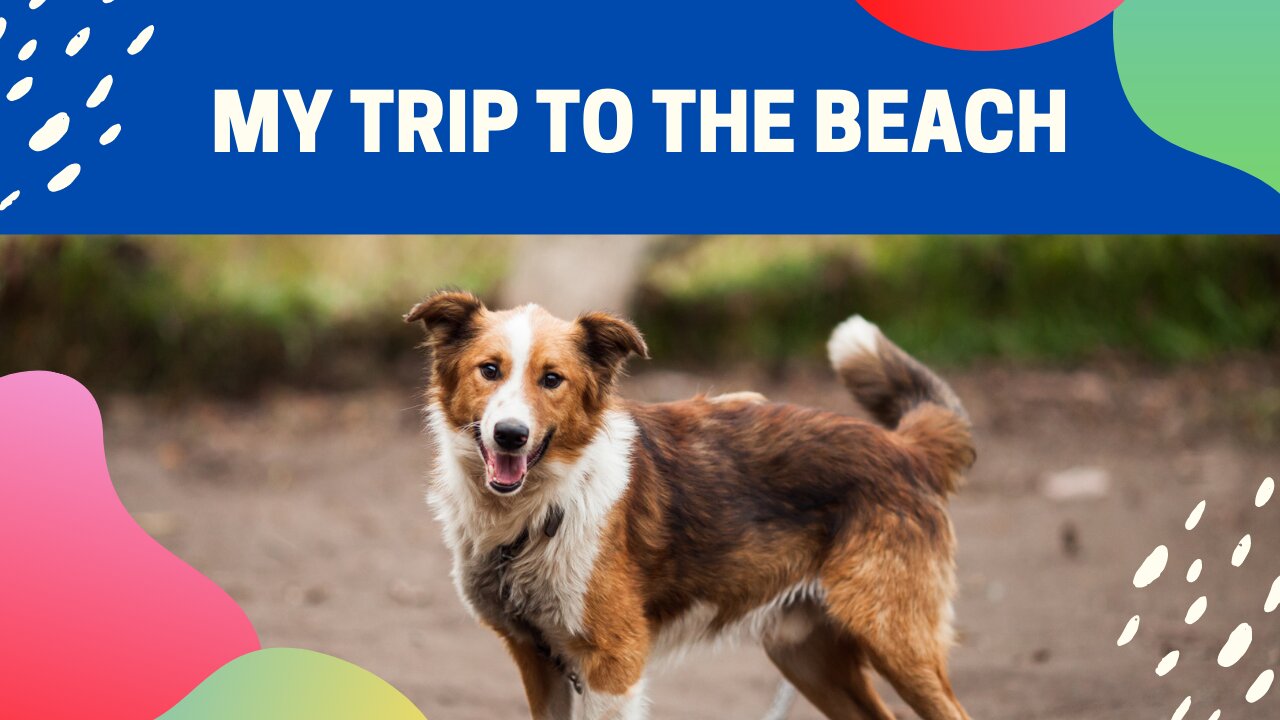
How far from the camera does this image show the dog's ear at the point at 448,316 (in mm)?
4645

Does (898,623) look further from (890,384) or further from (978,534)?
(978,534)

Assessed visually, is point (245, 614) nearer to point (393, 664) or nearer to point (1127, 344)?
point (393, 664)

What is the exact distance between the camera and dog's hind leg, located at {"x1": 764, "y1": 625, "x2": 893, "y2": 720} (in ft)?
17.1

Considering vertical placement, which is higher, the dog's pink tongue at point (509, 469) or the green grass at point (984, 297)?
the green grass at point (984, 297)

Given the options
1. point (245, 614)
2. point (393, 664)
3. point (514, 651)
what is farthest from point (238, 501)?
point (514, 651)

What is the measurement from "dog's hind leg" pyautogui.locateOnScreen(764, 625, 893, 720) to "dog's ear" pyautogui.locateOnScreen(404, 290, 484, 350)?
1710 mm

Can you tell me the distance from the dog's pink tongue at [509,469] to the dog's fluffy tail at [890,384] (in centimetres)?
150

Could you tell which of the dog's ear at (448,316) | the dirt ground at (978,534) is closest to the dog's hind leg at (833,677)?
the dirt ground at (978,534)

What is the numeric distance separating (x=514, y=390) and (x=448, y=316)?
399mm

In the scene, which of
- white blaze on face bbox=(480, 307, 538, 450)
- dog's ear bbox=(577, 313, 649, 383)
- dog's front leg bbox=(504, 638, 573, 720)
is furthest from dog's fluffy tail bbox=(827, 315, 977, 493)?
dog's front leg bbox=(504, 638, 573, 720)

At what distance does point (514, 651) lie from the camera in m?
4.84

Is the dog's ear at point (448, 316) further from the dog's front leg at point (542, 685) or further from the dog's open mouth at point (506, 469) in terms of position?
the dog's front leg at point (542, 685)

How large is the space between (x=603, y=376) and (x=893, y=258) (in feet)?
22.3

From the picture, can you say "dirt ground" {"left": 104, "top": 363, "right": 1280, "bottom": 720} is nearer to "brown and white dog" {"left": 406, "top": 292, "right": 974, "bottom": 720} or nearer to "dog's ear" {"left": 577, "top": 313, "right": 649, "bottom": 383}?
"brown and white dog" {"left": 406, "top": 292, "right": 974, "bottom": 720}
